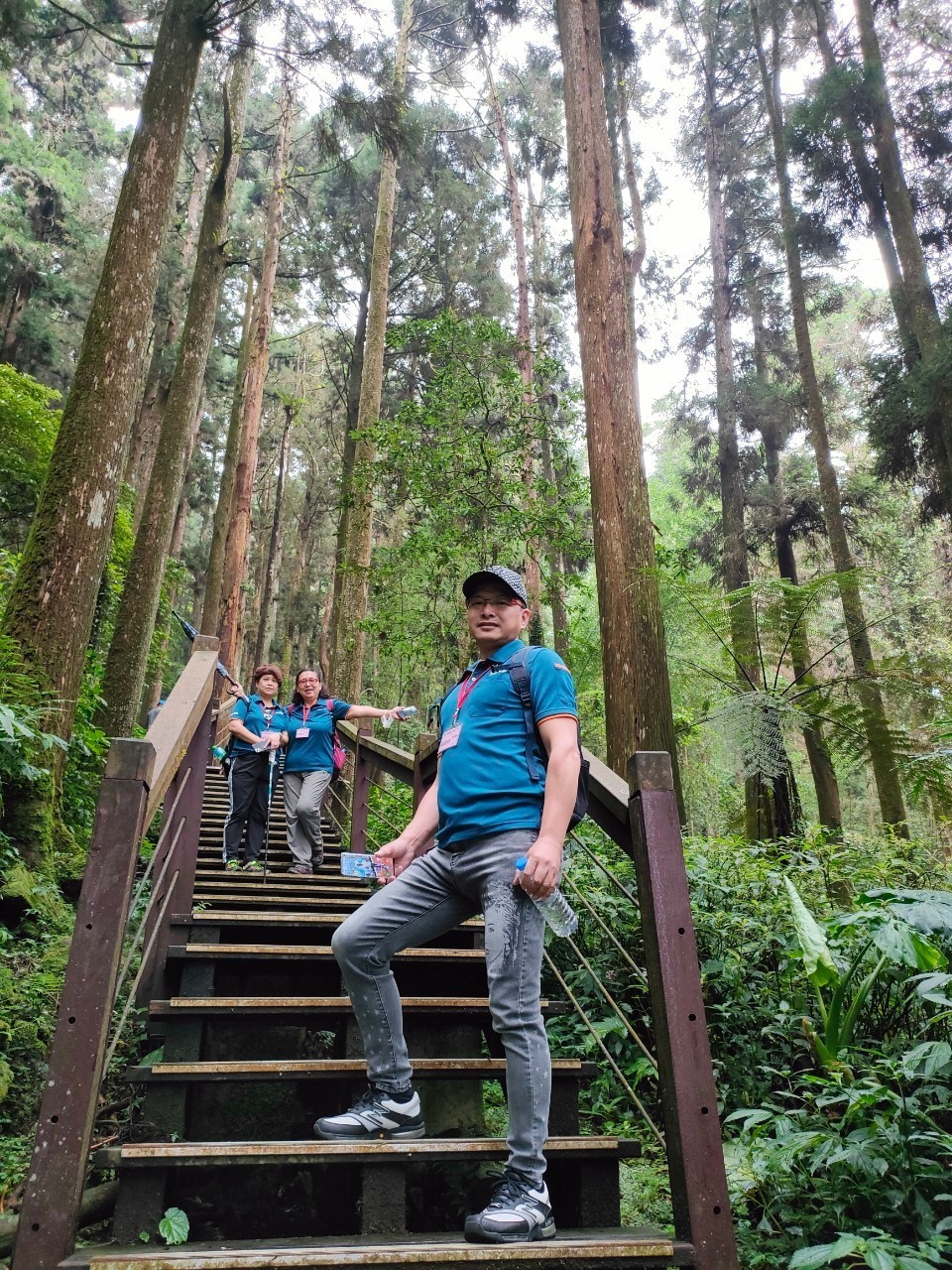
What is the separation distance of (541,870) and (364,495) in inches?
392

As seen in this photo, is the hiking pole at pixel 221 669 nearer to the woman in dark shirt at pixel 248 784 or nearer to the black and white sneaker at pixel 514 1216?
the woman in dark shirt at pixel 248 784

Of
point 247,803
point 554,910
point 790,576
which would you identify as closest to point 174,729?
point 554,910

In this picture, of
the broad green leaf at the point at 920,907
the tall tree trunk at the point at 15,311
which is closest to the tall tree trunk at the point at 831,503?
the broad green leaf at the point at 920,907

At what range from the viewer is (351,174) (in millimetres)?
13508

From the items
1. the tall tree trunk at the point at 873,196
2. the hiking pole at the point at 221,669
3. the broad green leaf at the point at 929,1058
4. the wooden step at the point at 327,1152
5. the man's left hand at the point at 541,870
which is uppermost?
the tall tree trunk at the point at 873,196

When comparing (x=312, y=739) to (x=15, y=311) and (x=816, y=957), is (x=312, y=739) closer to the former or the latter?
(x=816, y=957)

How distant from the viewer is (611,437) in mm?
6578

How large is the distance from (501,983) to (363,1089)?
50.9 inches

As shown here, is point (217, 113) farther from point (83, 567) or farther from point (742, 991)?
point (742, 991)

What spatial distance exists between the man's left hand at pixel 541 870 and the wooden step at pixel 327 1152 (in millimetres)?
867

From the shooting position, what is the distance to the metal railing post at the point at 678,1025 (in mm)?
2262

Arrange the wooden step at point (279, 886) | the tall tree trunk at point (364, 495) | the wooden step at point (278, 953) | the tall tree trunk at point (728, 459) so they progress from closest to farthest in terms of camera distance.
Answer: the wooden step at point (278, 953) < the wooden step at point (279, 886) < the tall tree trunk at point (728, 459) < the tall tree trunk at point (364, 495)

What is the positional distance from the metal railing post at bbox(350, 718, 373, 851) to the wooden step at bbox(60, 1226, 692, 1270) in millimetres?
3789

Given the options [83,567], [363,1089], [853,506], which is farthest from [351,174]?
[363,1089]
